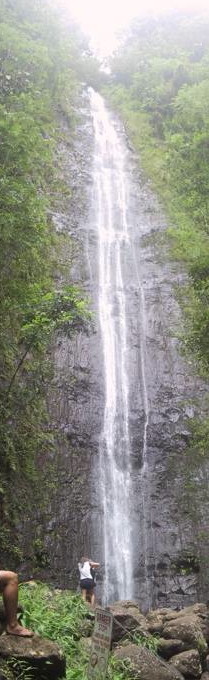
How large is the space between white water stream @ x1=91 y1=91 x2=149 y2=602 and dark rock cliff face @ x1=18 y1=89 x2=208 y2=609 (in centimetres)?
15

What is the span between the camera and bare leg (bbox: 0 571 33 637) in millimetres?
5125

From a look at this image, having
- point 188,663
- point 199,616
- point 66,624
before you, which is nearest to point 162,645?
point 188,663

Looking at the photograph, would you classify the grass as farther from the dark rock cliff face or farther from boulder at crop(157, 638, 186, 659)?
the dark rock cliff face

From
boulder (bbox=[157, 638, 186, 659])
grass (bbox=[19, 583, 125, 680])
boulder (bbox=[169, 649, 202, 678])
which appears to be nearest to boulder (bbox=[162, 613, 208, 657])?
boulder (bbox=[157, 638, 186, 659])

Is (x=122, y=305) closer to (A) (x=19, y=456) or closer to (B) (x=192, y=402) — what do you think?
(B) (x=192, y=402)

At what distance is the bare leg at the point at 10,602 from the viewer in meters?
5.12

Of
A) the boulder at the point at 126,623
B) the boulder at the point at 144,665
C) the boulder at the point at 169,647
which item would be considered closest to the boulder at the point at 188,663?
the boulder at the point at 169,647

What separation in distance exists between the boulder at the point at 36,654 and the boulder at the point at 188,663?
101 inches

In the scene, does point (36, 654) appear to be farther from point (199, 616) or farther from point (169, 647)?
point (199, 616)

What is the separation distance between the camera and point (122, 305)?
17.5 m

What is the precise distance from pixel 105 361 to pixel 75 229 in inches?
248

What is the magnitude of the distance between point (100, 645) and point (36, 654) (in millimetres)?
570

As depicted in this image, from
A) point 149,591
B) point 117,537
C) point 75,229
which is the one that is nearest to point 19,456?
point 117,537

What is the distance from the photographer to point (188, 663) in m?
7.18
